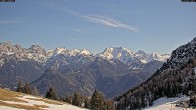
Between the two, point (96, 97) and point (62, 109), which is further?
point (96, 97)

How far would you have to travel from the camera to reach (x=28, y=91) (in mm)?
159000

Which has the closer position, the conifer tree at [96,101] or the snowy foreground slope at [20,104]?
the snowy foreground slope at [20,104]

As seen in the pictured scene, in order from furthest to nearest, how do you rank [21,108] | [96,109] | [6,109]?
1. [96,109]
2. [21,108]
3. [6,109]

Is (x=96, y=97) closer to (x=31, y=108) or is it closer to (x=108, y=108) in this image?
(x=108, y=108)

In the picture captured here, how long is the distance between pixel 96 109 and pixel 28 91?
3111 cm

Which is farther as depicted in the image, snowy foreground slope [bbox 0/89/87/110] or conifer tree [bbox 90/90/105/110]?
conifer tree [bbox 90/90/105/110]

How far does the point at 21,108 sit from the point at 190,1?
40750 millimetres

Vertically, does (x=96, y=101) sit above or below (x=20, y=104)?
below

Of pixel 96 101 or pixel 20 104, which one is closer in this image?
pixel 20 104

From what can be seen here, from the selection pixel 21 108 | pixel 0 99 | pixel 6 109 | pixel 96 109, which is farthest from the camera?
pixel 96 109

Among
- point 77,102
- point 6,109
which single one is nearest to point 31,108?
point 6,109

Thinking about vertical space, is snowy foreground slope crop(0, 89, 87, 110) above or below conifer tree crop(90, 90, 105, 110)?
above

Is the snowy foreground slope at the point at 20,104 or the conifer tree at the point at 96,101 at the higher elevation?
the snowy foreground slope at the point at 20,104

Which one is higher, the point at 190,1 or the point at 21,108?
the point at 190,1
